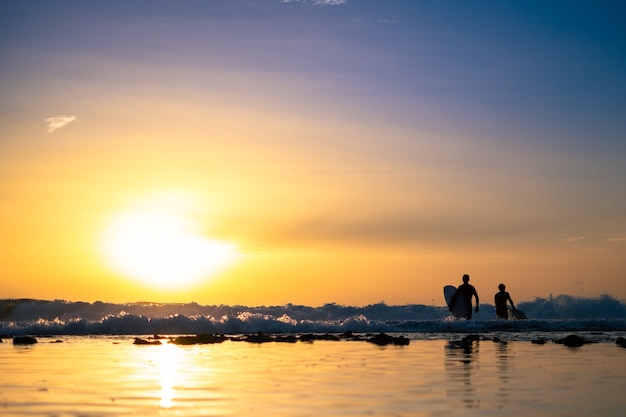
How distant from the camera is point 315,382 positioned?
48.9 feet

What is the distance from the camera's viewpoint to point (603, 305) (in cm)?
7112

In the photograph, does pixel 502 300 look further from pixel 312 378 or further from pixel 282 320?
pixel 312 378

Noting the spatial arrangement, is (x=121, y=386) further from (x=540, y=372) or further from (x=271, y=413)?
(x=540, y=372)

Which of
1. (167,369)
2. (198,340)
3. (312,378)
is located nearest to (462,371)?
(312,378)

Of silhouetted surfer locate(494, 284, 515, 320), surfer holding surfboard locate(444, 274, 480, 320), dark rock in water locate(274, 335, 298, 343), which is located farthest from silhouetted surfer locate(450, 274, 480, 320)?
dark rock in water locate(274, 335, 298, 343)

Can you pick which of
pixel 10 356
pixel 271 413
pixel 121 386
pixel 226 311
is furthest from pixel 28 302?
pixel 271 413

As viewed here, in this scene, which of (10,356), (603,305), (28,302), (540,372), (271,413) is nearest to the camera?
(271,413)

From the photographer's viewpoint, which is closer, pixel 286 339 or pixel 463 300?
pixel 286 339

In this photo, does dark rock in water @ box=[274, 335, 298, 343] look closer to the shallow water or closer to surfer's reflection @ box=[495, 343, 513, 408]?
the shallow water

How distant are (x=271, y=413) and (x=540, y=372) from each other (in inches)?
301

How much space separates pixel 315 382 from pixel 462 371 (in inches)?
137

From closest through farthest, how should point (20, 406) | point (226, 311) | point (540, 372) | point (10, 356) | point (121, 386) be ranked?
point (20, 406), point (121, 386), point (540, 372), point (10, 356), point (226, 311)

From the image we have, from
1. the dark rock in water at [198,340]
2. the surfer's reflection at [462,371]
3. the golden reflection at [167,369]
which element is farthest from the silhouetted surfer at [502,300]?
the golden reflection at [167,369]

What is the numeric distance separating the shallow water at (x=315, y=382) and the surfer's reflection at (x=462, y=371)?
0.03m
